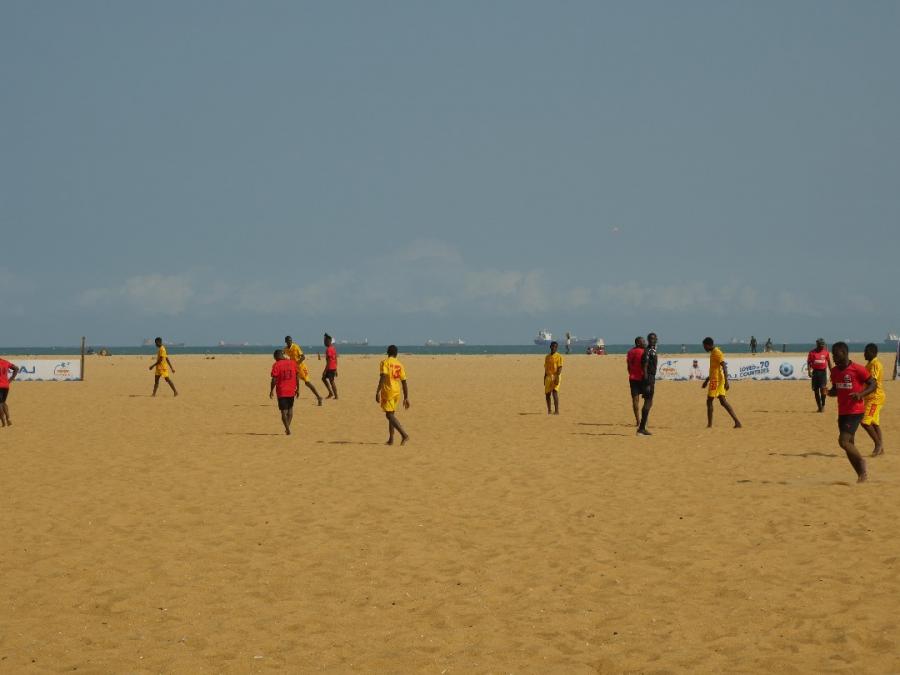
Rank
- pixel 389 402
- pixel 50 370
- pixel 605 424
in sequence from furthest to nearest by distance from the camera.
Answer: pixel 50 370, pixel 605 424, pixel 389 402

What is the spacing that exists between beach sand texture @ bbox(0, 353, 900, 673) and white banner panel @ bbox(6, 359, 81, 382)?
83.4 feet

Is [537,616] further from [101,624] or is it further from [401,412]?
[401,412]

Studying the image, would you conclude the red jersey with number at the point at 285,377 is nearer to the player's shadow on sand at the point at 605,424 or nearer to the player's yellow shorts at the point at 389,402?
the player's yellow shorts at the point at 389,402

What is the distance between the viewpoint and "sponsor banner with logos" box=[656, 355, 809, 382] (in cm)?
3703

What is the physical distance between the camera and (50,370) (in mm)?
40875

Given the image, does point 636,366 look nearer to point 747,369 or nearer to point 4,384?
point 4,384

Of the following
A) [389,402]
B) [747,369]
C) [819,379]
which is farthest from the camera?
[747,369]

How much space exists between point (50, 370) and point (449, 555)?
1455 inches

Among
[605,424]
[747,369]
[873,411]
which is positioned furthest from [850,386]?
[747,369]

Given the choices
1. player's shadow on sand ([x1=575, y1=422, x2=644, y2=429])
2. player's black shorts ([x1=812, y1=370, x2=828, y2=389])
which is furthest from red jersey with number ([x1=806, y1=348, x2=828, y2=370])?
player's shadow on sand ([x1=575, y1=422, x2=644, y2=429])

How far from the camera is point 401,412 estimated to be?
23484 mm

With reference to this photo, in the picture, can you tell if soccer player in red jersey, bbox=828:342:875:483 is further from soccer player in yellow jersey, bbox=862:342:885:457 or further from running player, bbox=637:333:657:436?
running player, bbox=637:333:657:436

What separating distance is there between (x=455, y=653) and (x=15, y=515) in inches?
249

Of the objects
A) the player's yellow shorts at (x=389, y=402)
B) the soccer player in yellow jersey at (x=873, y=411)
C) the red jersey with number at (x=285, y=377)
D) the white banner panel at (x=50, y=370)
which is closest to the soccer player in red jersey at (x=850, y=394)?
the soccer player in yellow jersey at (x=873, y=411)
